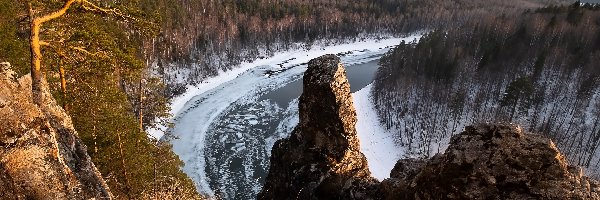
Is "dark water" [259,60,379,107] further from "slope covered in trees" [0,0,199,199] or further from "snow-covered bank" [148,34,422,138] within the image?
"slope covered in trees" [0,0,199,199]

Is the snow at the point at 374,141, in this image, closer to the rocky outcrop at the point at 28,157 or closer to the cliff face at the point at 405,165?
the cliff face at the point at 405,165

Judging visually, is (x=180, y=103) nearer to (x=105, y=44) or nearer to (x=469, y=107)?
(x=469, y=107)

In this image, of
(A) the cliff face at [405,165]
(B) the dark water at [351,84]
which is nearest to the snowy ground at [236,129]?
(B) the dark water at [351,84]

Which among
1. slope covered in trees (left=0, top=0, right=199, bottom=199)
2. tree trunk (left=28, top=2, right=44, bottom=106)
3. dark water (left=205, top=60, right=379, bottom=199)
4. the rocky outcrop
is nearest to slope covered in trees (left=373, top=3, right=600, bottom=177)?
dark water (left=205, top=60, right=379, bottom=199)

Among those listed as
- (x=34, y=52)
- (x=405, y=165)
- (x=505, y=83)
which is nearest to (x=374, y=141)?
(x=505, y=83)

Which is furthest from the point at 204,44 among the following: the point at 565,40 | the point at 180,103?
the point at 565,40

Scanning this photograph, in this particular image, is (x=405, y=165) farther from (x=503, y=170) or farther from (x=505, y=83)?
(x=505, y=83)
